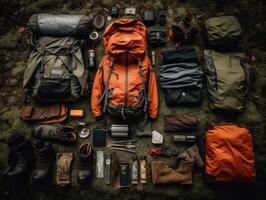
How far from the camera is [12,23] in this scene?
4.73m

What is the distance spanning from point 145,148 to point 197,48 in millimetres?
1810

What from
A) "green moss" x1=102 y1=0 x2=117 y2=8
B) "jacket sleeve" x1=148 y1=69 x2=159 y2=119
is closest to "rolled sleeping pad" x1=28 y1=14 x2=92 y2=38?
"green moss" x1=102 y1=0 x2=117 y2=8

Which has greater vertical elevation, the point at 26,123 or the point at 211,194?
the point at 26,123

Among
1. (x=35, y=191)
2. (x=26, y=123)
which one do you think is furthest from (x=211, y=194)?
(x=26, y=123)

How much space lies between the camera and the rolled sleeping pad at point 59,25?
13.8 feet

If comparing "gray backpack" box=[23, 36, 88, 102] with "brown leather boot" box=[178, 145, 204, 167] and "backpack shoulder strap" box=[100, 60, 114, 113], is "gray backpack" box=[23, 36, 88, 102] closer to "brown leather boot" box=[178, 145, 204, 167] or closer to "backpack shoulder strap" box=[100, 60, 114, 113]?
"backpack shoulder strap" box=[100, 60, 114, 113]

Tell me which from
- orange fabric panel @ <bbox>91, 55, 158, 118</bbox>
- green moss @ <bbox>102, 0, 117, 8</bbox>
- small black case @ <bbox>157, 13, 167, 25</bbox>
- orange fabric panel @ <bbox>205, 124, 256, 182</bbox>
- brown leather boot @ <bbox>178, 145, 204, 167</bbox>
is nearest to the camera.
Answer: orange fabric panel @ <bbox>205, 124, 256, 182</bbox>

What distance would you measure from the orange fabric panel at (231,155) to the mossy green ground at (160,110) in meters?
0.26

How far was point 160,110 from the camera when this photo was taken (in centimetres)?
431

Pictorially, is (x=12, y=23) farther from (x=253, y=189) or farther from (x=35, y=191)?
(x=253, y=189)

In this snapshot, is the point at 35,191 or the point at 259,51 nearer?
the point at 35,191

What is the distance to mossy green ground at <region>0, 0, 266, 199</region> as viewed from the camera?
4062 millimetres

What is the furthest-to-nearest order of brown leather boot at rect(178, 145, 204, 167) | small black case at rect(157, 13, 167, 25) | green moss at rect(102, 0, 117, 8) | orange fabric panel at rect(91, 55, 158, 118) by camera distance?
1. green moss at rect(102, 0, 117, 8)
2. small black case at rect(157, 13, 167, 25)
3. brown leather boot at rect(178, 145, 204, 167)
4. orange fabric panel at rect(91, 55, 158, 118)

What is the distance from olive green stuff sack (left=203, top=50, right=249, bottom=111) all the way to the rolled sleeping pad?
6.48 ft
